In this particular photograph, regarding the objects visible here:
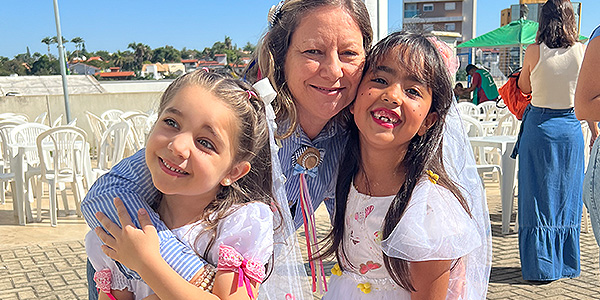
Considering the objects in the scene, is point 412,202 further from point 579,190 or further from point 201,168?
point 579,190

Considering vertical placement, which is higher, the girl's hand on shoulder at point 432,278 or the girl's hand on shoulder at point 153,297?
the girl's hand on shoulder at point 153,297

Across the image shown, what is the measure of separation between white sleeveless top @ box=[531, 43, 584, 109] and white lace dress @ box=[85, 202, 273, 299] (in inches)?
119

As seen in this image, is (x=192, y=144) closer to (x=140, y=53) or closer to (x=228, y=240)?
(x=228, y=240)

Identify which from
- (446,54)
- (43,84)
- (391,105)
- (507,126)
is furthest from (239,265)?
(43,84)

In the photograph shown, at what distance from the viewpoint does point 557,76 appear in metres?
3.89

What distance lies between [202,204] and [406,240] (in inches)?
22.5

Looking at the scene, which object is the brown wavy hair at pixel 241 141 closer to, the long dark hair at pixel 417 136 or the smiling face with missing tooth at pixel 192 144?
the smiling face with missing tooth at pixel 192 144

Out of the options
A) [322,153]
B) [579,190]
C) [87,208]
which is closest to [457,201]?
[322,153]

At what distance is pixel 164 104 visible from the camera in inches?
61.4

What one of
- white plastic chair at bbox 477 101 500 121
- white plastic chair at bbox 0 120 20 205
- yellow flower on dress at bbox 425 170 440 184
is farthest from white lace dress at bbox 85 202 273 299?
white plastic chair at bbox 477 101 500 121

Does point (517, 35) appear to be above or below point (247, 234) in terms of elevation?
above

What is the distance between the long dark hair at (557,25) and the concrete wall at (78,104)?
8.39 meters

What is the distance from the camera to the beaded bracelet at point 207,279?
140 cm

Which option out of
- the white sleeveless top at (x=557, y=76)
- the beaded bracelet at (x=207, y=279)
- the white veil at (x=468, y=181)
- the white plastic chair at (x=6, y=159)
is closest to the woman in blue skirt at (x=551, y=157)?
the white sleeveless top at (x=557, y=76)
